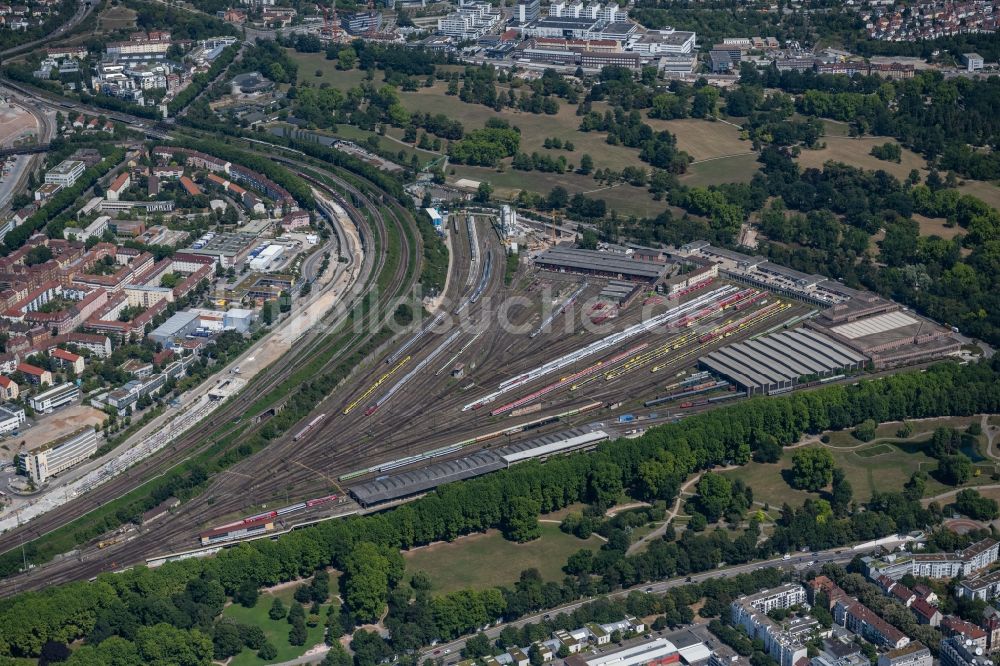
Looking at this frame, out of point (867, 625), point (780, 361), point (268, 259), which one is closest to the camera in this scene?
point (867, 625)

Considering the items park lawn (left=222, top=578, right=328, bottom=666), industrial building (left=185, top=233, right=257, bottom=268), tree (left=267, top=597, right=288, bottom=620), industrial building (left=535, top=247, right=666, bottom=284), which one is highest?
industrial building (left=185, top=233, right=257, bottom=268)

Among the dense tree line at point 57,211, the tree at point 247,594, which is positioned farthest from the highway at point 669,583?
the dense tree line at point 57,211

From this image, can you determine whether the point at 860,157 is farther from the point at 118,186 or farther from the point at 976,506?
the point at 118,186

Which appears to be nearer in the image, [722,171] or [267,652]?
[267,652]

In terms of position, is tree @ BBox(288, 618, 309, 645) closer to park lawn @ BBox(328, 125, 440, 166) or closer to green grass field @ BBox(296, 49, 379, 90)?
park lawn @ BBox(328, 125, 440, 166)

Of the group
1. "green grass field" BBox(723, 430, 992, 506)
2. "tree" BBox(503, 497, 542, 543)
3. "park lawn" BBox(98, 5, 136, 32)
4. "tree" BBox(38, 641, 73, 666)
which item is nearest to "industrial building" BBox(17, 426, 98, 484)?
"tree" BBox(38, 641, 73, 666)

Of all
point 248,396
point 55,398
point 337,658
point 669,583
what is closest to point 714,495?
point 669,583
